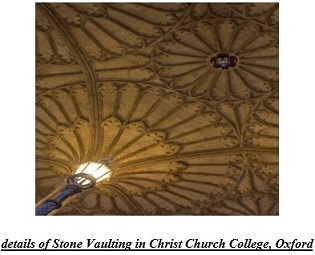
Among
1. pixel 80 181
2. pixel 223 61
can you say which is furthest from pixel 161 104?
pixel 80 181

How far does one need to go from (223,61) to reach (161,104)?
1.52 m

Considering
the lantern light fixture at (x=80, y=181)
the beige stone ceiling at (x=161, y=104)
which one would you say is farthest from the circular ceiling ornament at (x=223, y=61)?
the lantern light fixture at (x=80, y=181)

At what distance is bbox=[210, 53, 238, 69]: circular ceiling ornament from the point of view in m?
11.1

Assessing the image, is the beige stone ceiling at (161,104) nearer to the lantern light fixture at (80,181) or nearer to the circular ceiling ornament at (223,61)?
the circular ceiling ornament at (223,61)

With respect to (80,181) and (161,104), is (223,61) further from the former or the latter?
(80,181)

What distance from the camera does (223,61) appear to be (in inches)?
441

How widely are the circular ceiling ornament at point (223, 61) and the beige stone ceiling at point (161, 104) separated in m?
0.07

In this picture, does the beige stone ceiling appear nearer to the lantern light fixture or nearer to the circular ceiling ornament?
the circular ceiling ornament

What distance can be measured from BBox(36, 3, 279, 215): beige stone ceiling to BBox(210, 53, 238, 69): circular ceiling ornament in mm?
71

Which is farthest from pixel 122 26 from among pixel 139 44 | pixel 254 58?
pixel 254 58

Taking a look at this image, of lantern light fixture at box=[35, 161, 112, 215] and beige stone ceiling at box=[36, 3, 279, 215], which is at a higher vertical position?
beige stone ceiling at box=[36, 3, 279, 215]

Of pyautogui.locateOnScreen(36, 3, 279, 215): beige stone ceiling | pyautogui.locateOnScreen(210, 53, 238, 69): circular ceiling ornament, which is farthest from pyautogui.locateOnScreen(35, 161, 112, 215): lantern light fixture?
pyautogui.locateOnScreen(210, 53, 238, 69): circular ceiling ornament

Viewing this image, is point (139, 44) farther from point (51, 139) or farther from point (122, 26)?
point (51, 139)

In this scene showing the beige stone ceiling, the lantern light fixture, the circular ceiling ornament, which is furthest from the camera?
the circular ceiling ornament
